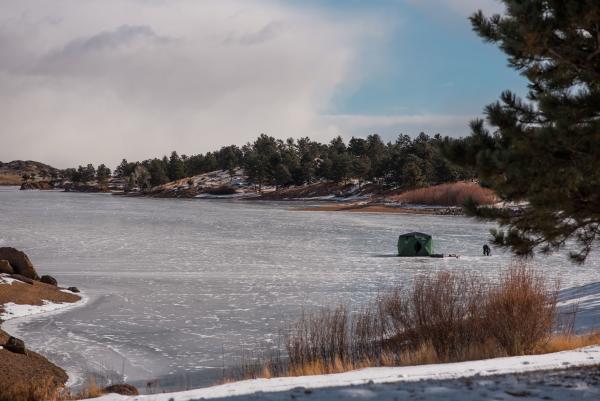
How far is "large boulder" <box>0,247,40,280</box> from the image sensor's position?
23.2m

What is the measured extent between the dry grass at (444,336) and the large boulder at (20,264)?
1242 cm

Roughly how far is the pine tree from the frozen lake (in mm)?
6953

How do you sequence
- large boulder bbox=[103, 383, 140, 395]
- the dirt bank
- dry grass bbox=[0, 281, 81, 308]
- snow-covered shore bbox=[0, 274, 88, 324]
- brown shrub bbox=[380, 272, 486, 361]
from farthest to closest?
dry grass bbox=[0, 281, 81, 308] < snow-covered shore bbox=[0, 274, 88, 324] < brown shrub bbox=[380, 272, 486, 361] < large boulder bbox=[103, 383, 140, 395] < the dirt bank

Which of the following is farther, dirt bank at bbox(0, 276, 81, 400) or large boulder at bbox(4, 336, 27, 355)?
large boulder at bbox(4, 336, 27, 355)

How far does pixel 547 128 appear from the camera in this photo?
7.45m

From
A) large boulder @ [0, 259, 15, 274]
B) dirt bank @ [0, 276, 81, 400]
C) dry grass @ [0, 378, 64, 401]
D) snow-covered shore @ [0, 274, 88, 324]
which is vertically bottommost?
snow-covered shore @ [0, 274, 88, 324]

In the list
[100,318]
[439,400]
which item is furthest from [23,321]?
[439,400]

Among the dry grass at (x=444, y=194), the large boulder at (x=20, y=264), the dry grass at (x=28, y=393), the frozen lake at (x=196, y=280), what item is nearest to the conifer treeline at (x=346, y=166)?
the dry grass at (x=444, y=194)

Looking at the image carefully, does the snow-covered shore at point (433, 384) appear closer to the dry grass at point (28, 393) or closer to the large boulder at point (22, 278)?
the dry grass at point (28, 393)

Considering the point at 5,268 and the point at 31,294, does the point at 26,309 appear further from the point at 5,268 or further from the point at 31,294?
the point at 5,268

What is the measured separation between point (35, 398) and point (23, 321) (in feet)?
28.0

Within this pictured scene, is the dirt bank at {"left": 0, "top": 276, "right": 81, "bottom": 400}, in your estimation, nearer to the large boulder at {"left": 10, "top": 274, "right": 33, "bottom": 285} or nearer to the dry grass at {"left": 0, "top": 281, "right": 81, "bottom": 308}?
the dry grass at {"left": 0, "top": 281, "right": 81, "bottom": 308}

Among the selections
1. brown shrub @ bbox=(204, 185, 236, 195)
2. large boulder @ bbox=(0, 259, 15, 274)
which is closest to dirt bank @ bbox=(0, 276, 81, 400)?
large boulder @ bbox=(0, 259, 15, 274)

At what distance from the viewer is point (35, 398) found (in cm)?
995
